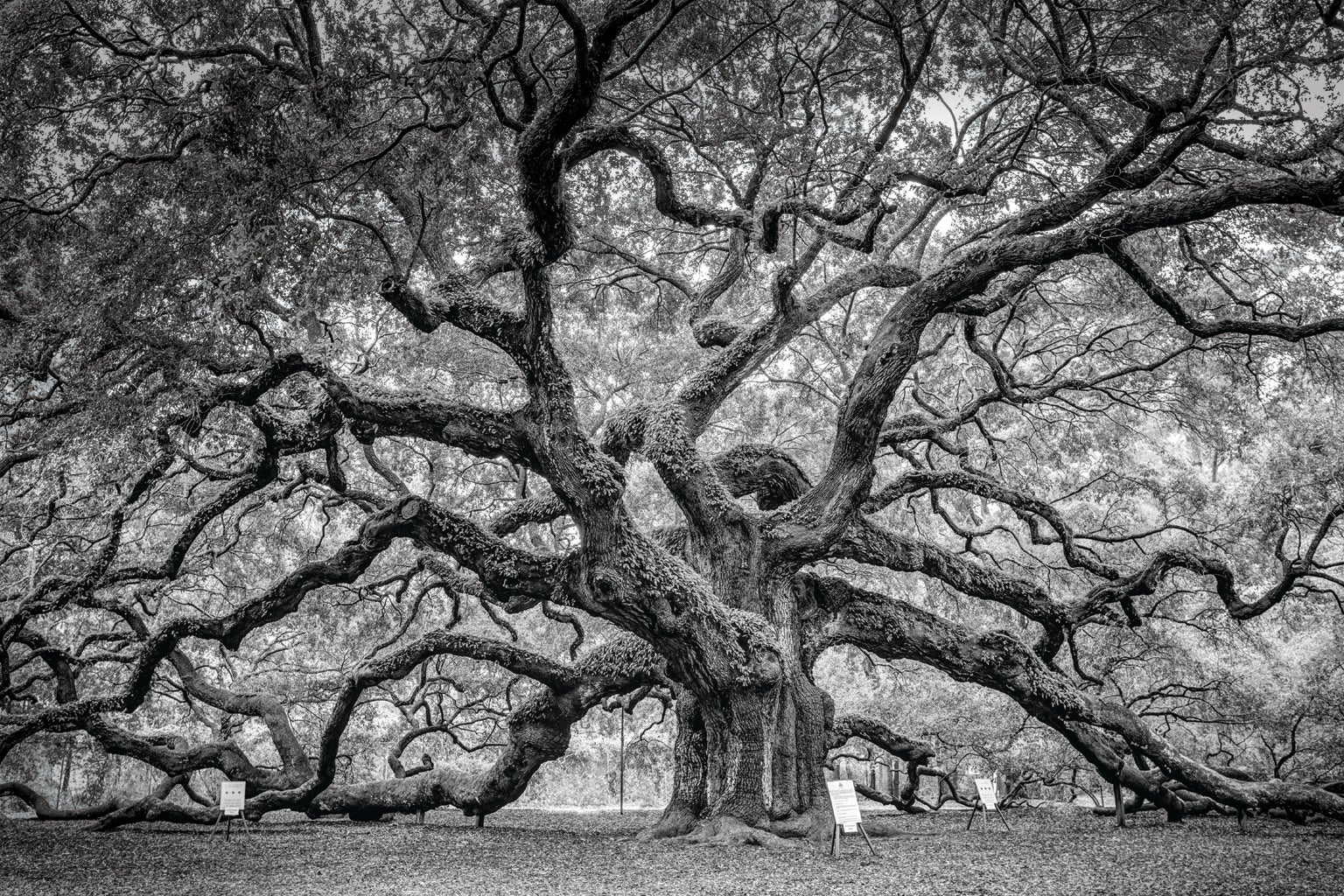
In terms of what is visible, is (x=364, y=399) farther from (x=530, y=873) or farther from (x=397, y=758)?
(x=397, y=758)

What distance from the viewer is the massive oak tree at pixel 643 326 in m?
6.41

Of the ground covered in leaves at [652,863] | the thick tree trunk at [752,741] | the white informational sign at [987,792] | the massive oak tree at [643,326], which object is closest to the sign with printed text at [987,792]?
the white informational sign at [987,792]

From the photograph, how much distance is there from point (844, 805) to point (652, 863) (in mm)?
1557

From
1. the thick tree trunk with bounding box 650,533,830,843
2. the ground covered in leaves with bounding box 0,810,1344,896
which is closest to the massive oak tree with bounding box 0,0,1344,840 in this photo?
the thick tree trunk with bounding box 650,533,830,843

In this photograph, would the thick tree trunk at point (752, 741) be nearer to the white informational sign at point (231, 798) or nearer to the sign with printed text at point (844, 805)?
the sign with printed text at point (844, 805)

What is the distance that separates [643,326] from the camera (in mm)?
12984

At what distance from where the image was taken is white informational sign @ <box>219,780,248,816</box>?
27.4 feet

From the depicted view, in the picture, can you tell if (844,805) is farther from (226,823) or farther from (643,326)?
(643,326)

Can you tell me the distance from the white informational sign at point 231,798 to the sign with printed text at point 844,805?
582cm

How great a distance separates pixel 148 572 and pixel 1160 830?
11.6m

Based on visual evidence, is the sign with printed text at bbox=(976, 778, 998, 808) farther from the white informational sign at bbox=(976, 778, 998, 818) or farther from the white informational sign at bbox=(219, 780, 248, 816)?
the white informational sign at bbox=(219, 780, 248, 816)

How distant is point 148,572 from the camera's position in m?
9.65

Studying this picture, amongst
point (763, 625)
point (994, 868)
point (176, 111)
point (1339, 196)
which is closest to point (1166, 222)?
point (1339, 196)

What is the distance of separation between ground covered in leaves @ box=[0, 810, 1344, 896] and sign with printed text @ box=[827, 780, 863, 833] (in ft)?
1.03
